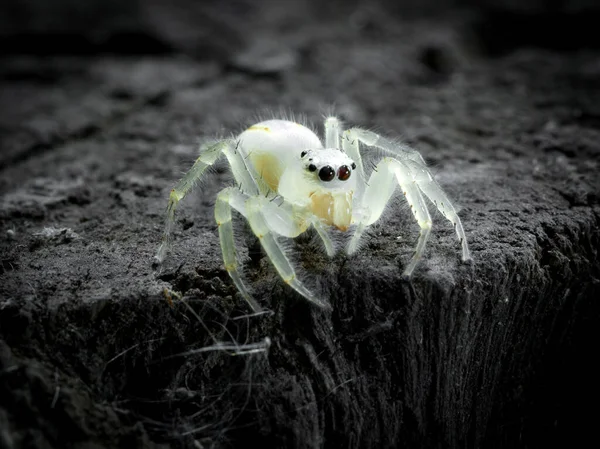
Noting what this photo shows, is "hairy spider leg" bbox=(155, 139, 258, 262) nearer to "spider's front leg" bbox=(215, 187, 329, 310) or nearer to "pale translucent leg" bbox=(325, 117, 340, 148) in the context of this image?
"spider's front leg" bbox=(215, 187, 329, 310)

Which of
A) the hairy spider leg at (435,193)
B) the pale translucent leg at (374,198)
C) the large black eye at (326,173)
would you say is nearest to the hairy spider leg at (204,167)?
the large black eye at (326,173)

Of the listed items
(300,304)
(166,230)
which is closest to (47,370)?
(166,230)

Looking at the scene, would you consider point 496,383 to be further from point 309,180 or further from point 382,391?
point 309,180

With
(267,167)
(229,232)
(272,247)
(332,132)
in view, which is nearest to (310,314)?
(272,247)

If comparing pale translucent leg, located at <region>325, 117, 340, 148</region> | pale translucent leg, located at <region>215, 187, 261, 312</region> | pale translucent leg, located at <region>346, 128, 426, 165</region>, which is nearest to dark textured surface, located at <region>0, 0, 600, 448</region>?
pale translucent leg, located at <region>215, 187, 261, 312</region>

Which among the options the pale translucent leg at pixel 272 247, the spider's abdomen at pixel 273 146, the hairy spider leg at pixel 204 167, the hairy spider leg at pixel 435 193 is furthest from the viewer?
the spider's abdomen at pixel 273 146

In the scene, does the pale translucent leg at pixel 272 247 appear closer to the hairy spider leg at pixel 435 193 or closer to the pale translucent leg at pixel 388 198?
the pale translucent leg at pixel 388 198
